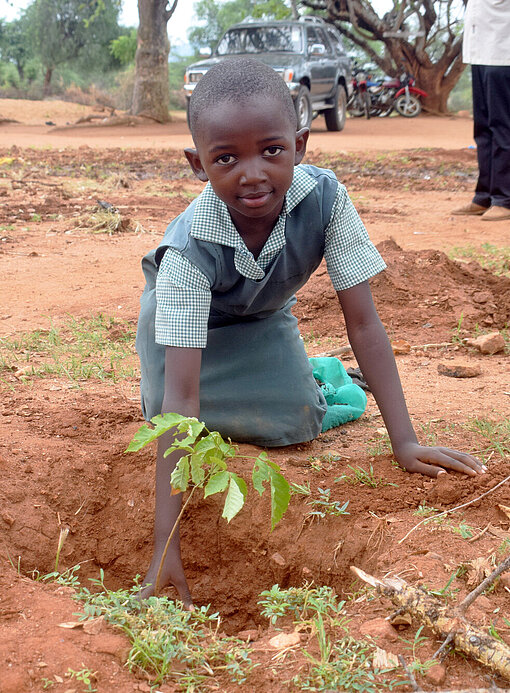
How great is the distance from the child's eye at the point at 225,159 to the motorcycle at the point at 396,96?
18397mm

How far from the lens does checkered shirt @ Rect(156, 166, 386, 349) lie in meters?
2.20

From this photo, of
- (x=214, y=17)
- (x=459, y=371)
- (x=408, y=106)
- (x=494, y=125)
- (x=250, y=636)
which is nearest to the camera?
(x=250, y=636)

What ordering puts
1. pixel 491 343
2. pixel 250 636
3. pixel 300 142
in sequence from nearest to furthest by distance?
pixel 250 636 < pixel 300 142 < pixel 491 343

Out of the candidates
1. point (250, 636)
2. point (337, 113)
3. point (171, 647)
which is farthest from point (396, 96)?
point (171, 647)

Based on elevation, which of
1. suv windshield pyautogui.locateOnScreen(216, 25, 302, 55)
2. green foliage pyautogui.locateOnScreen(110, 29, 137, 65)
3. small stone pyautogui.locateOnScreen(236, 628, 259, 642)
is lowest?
small stone pyautogui.locateOnScreen(236, 628, 259, 642)

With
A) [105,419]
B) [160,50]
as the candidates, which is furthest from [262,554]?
[160,50]

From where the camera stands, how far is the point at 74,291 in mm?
4895

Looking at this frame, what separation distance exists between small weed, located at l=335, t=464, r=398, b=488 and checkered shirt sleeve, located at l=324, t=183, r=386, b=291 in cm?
57

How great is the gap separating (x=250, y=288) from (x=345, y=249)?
0.32 m

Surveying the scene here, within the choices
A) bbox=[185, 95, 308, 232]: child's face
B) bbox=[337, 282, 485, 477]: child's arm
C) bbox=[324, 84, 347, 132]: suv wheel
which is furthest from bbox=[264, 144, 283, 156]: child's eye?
bbox=[324, 84, 347, 132]: suv wheel

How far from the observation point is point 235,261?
7.47 ft

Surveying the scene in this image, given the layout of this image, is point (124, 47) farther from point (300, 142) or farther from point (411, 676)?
point (411, 676)

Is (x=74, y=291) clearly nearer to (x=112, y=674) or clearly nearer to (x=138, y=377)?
(x=138, y=377)

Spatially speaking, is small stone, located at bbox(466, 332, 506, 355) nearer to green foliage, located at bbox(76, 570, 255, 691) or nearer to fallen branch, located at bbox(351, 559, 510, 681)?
fallen branch, located at bbox(351, 559, 510, 681)
